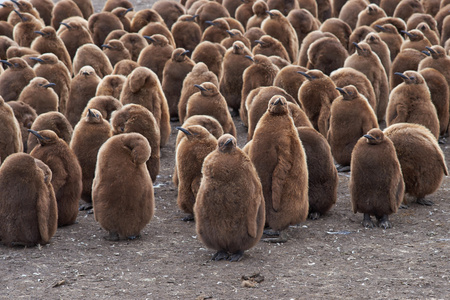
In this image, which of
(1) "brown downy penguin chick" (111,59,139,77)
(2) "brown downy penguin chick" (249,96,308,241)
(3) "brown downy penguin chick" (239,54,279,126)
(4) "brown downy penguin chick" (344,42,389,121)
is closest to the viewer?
(2) "brown downy penguin chick" (249,96,308,241)

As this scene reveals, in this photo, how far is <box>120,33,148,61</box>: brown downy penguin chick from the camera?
484 inches

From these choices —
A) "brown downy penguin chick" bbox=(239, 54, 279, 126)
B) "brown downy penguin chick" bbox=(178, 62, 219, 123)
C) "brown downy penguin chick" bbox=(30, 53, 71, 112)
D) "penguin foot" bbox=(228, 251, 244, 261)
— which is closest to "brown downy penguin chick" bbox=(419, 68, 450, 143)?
"brown downy penguin chick" bbox=(239, 54, 279, 126)

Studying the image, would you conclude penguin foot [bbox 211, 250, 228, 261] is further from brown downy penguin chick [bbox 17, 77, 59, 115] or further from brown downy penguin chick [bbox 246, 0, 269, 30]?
brown downy penguin chick [bbox 246, 0, 269, 30]

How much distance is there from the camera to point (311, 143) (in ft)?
22.1

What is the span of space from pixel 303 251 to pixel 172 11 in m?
10.4

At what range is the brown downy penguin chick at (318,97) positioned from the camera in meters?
8.48

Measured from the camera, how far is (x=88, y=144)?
22.9ft

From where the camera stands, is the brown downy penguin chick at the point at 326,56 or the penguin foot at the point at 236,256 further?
the brown downy penguin chick at the point at 326,56

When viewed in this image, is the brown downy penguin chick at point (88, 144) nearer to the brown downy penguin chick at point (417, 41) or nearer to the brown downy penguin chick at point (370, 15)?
the brown downy penguin chick at point (417, 41)

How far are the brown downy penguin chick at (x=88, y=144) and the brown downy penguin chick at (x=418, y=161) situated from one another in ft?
9.64

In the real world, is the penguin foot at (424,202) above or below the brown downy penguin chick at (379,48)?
below

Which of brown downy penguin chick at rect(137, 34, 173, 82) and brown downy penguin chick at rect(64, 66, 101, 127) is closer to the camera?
brown downy penguin chick at rect(64, 66, 101, 127)

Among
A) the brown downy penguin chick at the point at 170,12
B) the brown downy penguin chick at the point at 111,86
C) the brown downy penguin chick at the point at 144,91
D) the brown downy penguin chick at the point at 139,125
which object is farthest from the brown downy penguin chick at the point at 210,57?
the brown downy penguin chick at the point at 170,12

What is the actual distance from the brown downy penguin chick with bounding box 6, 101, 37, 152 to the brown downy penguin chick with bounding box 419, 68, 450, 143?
4.97 m
